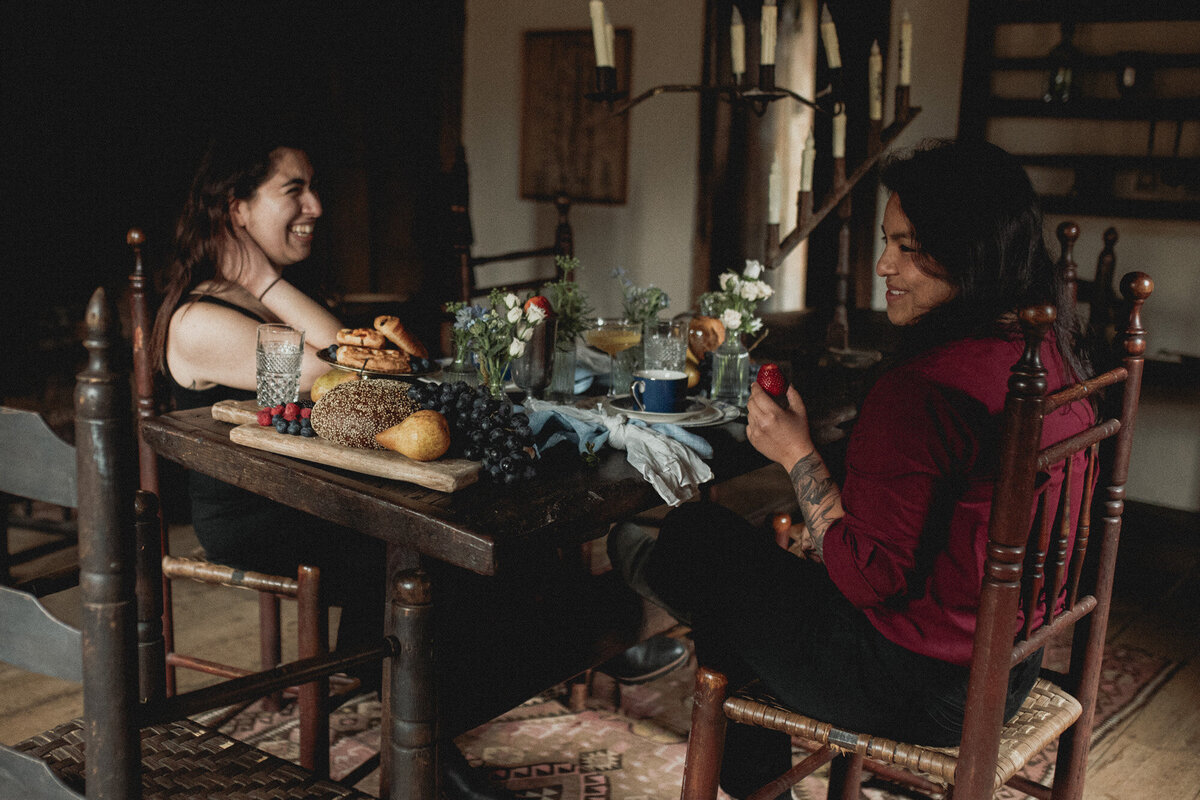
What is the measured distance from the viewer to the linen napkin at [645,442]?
1.63 m

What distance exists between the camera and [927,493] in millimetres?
1358

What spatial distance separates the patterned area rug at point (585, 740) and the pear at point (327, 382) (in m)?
0.82

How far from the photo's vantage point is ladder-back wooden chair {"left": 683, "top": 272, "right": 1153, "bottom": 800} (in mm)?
1297

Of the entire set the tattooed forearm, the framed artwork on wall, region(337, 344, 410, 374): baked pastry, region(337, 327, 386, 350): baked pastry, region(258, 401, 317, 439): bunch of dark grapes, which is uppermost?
the framed artwork on wall

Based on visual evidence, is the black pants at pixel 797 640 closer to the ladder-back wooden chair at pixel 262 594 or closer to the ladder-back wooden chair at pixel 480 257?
the ladder-back wooden chair at pixel 262 594

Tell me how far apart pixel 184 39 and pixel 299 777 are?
350cm

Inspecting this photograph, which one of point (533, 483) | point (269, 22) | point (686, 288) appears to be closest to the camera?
point (533, 483)

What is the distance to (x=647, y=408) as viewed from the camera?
1.87 m

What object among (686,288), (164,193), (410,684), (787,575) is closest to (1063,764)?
(787,575)

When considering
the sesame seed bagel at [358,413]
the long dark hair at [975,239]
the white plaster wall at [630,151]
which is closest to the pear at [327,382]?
the sesame seed bagel at [358,413]

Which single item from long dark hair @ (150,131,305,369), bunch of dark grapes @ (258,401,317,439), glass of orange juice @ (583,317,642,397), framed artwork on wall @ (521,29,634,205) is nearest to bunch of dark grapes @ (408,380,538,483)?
bunch of dark grapes @ (258,401,317,439)

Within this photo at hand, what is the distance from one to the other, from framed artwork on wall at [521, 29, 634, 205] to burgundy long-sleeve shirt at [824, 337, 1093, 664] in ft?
11.9

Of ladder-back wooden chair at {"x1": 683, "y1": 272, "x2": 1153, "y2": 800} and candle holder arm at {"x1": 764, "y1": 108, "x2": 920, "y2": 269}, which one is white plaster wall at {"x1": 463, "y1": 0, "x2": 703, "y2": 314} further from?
ladder-back wooden chair at {"x1": 683, "y1": 272, "x2": 1153, "y2": 800}

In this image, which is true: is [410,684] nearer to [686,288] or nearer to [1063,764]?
[1063,764]
